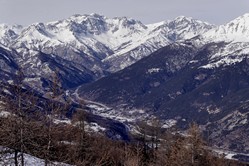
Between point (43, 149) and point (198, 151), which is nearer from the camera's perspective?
point (43, 149)

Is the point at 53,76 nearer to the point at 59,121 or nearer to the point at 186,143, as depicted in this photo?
the point at 59,121

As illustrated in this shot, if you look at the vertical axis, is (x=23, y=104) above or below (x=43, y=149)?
above

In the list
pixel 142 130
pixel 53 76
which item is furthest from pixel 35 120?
pixel 142 130

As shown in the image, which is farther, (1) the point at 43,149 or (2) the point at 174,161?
(2) the point at 174,161

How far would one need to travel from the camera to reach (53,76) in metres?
38.5

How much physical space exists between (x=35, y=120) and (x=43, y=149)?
2194 mm

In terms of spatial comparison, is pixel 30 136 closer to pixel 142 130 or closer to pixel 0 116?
pixel 0 116

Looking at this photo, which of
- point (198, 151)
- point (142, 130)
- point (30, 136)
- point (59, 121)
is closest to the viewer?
point (30, 136)

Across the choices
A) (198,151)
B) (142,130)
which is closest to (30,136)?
(198,151)

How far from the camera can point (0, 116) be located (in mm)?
35062

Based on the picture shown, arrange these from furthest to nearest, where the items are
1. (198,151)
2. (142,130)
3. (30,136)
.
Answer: (142,130)
(198,151)
(30,136)

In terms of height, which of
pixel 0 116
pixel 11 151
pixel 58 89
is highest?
pixel 58 89

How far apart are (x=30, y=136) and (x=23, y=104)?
9.33 ft

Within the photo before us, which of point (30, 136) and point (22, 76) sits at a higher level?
point (22, 76)
